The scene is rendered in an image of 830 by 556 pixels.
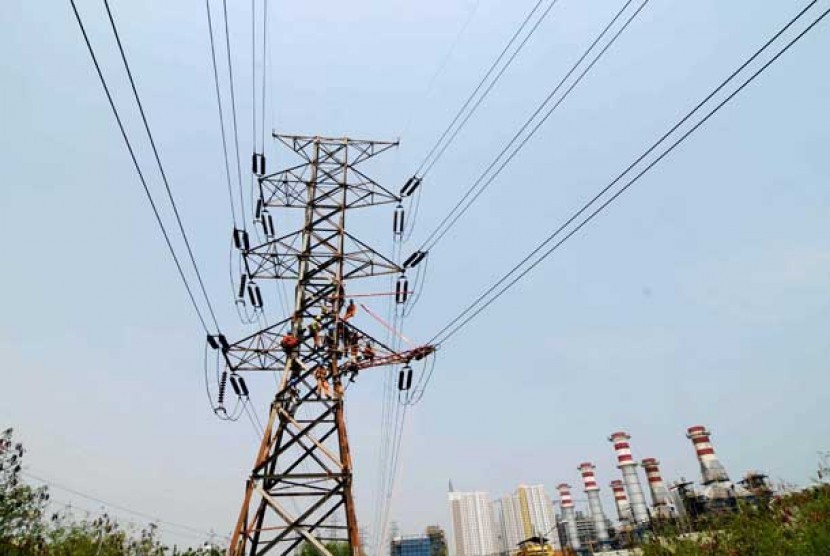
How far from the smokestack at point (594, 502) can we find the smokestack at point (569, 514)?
151 inches

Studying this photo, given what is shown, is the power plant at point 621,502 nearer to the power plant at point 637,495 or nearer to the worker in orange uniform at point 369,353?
the power plant at point 637,495

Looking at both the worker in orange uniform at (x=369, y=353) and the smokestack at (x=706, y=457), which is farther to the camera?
the smokestack at (x=706, y=457)

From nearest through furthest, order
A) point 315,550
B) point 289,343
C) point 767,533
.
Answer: point 315,550, point 289,343, point 767,533

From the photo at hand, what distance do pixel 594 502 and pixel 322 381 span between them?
63.6 metres

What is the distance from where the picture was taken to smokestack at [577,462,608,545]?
59.8 meters

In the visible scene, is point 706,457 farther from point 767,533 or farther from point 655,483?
point 767,533

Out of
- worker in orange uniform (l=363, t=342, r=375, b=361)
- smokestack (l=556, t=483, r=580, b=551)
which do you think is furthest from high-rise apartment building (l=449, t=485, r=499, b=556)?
worker in orange uniform (l=363, t=342, r=375, b=361)

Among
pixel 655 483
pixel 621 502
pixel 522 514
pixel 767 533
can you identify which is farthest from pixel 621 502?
pixel 522 514

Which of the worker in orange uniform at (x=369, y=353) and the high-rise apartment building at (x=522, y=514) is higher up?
the high-rise apartment building at (x=522, y=514)

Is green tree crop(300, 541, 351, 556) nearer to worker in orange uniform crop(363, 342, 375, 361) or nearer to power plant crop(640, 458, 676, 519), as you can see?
worker in orange uniform crop(363, 342, 375, 361)

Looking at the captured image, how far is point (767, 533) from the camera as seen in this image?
537 inches

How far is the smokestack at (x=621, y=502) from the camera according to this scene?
2154 inches

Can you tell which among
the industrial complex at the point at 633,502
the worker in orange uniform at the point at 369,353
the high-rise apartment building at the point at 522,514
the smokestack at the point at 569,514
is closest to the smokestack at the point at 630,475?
the industrial complex at the point at 633,502

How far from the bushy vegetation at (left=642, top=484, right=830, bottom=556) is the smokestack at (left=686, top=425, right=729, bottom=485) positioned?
4002cm
